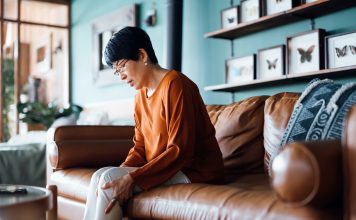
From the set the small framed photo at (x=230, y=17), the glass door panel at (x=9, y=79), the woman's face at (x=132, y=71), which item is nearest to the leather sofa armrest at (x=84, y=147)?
the woman's face at (x=132, y=71)

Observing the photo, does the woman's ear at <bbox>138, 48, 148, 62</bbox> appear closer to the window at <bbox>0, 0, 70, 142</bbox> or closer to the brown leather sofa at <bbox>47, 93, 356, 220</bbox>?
the brown leather sofa at <bbox>47, 93, 356, 220</bbox>

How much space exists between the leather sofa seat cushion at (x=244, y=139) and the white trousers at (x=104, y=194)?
445 mm

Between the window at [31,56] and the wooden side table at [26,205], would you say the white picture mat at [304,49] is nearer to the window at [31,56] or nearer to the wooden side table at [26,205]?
the wooden side table at [26,205]

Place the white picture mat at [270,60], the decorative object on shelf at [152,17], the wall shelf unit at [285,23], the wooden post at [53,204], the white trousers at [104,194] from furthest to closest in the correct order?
the decorative object on shelf at [152,17], the white picture mat at [270,60], the wall shelf unit at [285,23], the white trousers at [104,194], the wooden post at [53,204]

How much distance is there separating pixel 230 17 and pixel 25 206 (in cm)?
225

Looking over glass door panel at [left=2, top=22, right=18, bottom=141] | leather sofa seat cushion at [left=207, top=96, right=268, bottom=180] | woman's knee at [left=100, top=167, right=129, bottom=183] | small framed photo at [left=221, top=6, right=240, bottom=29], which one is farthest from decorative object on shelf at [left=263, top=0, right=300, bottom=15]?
glass door panel at [left=2, top=22, right=18, bottom=141]

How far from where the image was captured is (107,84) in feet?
15.2

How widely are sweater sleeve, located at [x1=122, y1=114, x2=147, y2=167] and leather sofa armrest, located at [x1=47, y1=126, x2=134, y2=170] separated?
49cm

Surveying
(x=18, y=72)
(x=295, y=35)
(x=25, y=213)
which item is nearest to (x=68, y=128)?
(x=25, y=213)

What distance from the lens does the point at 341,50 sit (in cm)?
246

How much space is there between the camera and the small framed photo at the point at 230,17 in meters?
3.17

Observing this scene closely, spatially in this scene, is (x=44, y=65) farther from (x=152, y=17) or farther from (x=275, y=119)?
(x=275, y=119)

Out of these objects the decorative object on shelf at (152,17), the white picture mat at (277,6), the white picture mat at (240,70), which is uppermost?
the decorative object on shelf at (152,17)

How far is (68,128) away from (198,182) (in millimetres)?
1030
